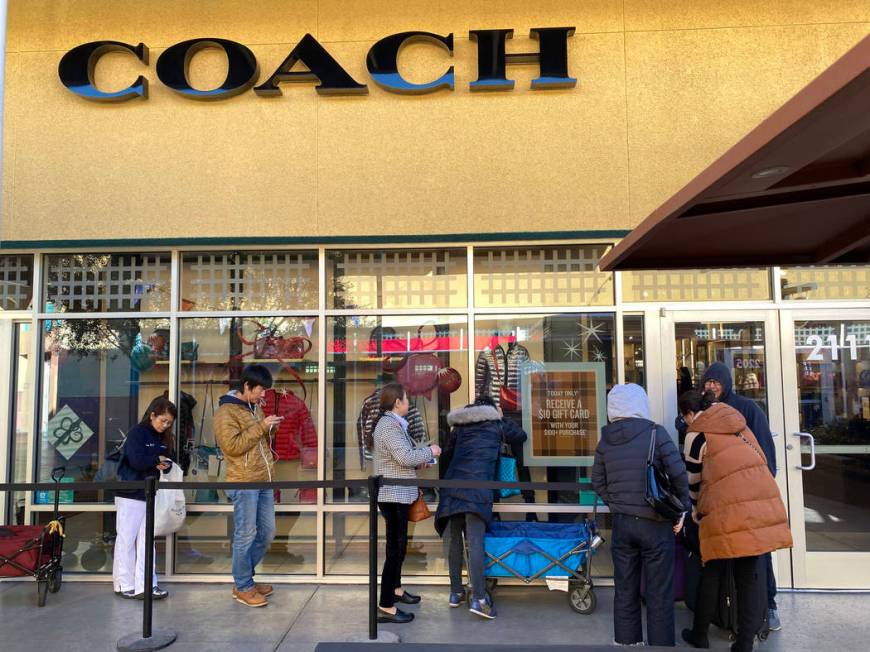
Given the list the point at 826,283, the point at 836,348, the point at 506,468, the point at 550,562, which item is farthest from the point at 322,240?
the point at 836,348

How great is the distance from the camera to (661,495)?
3744mm

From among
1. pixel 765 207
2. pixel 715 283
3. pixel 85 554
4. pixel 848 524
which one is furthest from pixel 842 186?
pixel 85 554

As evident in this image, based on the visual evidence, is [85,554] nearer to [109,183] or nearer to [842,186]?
[109,183]

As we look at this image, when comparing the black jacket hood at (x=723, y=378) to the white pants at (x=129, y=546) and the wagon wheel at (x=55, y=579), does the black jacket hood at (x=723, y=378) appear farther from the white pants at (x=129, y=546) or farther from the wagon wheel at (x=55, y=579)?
the wagon wheel at (x=55, y=579)

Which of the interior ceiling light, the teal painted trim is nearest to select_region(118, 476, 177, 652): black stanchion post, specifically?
the teal painted trim

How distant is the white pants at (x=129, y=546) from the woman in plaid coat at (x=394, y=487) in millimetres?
1953

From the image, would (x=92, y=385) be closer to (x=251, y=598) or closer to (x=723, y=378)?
(x=251, y=598)

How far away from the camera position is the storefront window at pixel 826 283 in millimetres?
5523

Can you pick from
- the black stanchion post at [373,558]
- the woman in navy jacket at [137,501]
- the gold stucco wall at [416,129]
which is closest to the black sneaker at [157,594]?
the woman in navy jacket at [137,501]

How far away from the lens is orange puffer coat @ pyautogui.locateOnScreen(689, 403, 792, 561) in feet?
12.6

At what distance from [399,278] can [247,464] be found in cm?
204

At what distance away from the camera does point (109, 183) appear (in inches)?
223

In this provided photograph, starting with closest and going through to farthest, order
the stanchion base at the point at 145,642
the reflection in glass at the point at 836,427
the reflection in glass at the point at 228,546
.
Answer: the stanchion base at the point at 145,642, the reflection in glass at the point at 836,427, the reflection in glass at the point at 228,546

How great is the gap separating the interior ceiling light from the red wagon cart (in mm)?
5394
